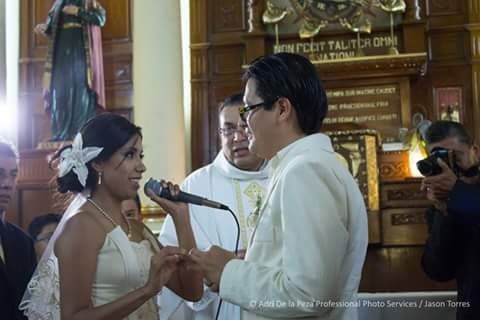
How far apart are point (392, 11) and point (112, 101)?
3480 millimetres

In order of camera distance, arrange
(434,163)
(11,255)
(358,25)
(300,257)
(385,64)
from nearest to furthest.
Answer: (300,257), (434,163), (11,255), (385,64), (358,25)

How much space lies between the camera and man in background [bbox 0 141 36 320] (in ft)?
8.66

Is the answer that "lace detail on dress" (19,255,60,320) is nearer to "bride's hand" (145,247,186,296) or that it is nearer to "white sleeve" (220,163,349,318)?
"bride's hand" (145,247,186,296)

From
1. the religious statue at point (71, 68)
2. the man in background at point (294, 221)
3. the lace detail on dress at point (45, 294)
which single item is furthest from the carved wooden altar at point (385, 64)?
the man in background at point (294, 221)

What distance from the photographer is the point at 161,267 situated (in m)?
2.00

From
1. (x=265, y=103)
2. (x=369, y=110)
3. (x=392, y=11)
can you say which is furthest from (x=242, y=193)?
(x=392, y=11)

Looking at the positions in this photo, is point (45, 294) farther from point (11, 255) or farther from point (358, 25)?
point (358, 25)

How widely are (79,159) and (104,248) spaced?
35 centimetres

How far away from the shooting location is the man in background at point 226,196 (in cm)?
293

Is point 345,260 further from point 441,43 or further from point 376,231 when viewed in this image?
point 441,43

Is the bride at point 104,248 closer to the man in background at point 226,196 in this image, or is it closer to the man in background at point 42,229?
the man in background at point 226,196

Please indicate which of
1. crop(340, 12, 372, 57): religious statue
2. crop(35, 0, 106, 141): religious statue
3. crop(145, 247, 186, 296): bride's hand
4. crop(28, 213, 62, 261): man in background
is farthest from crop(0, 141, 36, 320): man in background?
crop(340, 12, 372, 57): religious statue

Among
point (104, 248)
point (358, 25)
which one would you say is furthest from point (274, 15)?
point (104, 248)

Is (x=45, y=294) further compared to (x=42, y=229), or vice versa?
(x=42, y=229)
